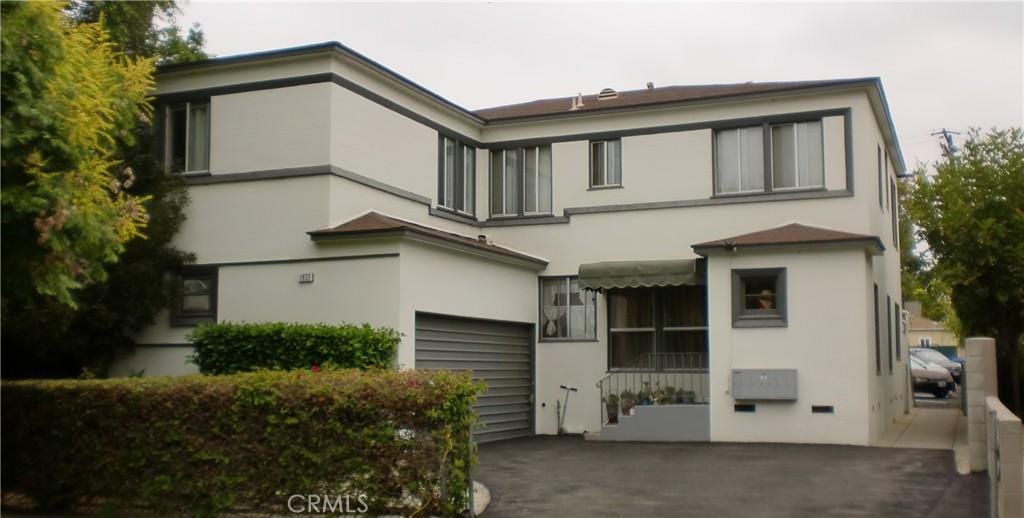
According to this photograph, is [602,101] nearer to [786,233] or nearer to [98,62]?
[786,233]

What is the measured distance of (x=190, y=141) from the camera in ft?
61.3

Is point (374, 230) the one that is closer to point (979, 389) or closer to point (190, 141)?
point (190, 141)

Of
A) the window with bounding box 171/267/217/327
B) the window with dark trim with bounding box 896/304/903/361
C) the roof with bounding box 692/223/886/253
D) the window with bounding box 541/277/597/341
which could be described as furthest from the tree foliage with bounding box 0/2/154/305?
the window with dark trim with bounding box 896/304/903/361

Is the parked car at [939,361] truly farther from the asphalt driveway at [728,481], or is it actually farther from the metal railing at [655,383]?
the asphalt driveway at [728,481]

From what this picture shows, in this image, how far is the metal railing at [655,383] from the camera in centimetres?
1973

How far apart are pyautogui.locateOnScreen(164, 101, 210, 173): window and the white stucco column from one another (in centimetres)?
1256

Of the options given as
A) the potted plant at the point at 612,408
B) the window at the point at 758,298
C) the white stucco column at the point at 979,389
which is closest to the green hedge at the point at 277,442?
the white stucco column at the point at 979,389

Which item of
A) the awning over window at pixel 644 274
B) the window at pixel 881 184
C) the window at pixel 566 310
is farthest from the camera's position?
the window at pixel 881 184

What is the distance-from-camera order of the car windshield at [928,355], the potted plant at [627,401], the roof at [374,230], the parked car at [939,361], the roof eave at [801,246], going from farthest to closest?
the car windshield at [928,355] → the parked car at [939,361] → the potted plant at [627,401] → the roof eave at [801,246] → the roof at [374,230]

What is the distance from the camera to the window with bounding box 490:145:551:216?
22453mm

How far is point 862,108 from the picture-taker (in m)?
19.7

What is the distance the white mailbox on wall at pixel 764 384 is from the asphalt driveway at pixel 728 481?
87 cm

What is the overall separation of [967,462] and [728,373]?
172 inches

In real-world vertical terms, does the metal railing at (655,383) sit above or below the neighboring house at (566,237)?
below
